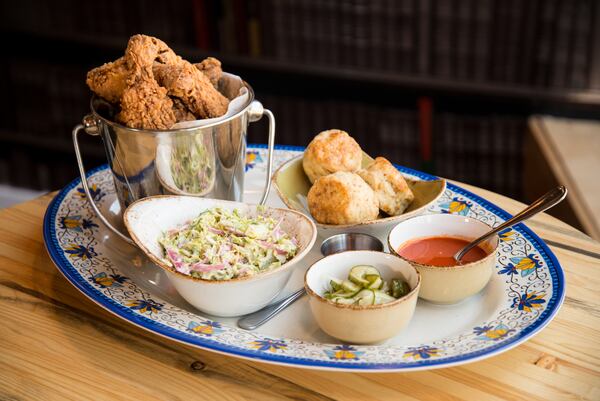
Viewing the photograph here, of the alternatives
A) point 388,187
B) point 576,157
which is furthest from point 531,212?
point 576,157

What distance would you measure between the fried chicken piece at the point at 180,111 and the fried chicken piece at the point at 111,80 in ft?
0.38

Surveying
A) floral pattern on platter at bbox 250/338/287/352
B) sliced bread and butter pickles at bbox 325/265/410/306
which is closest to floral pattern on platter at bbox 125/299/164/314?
floral pattern on platter at bbox 250/338/287/352

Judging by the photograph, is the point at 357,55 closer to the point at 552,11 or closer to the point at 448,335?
the point at 552,11

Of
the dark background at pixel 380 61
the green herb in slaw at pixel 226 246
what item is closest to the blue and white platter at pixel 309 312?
the green herb in slaw at pixel 226 246

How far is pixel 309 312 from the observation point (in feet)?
4.58

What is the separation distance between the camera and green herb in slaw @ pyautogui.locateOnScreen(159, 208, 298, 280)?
1319mm

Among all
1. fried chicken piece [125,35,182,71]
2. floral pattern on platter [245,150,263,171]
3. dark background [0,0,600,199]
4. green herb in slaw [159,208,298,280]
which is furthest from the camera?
dark background [0,0,600,199]

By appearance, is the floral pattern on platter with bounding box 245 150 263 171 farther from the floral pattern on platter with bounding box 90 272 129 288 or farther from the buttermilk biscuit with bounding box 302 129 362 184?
the floral pattern on platter with bounding box 90 272 129 288

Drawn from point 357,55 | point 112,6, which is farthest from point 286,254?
point 112,6

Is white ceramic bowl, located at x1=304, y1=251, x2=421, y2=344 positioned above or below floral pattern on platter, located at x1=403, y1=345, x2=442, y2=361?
above

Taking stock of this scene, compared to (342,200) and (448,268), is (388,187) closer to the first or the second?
(342,200)

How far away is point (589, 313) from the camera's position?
54.9 inches

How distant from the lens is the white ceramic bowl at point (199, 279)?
1.30 m

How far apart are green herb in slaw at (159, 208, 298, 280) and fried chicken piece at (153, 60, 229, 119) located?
25 cm
